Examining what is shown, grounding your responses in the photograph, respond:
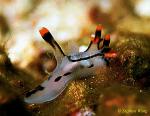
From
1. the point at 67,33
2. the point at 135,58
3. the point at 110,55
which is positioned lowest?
the point at 135,58

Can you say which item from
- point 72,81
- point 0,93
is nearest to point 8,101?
point 0,93

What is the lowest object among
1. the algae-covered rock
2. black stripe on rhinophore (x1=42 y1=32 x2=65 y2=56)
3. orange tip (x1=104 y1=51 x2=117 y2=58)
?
the algae-covered rock

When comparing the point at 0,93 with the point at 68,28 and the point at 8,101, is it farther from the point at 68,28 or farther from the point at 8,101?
the point at 68,28

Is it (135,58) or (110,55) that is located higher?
(110,55)

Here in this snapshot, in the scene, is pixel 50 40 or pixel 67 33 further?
pixel 67 33

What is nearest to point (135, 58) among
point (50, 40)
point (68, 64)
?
point (68, 64)

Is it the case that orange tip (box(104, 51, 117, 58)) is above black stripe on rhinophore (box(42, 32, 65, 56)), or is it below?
below

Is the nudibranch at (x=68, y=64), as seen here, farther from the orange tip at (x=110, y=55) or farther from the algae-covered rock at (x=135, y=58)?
the algae-covered rock at (x=135, y=58)

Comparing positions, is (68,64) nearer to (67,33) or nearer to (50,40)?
(50,40)

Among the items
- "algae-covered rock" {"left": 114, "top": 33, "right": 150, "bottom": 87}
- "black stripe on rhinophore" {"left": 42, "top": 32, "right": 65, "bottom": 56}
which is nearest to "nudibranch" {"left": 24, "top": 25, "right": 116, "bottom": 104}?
"black stripe on rhinophore" {"left": 42, "top": 32, "right": 65, "bottom": 56}

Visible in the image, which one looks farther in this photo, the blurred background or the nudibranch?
the blurred background

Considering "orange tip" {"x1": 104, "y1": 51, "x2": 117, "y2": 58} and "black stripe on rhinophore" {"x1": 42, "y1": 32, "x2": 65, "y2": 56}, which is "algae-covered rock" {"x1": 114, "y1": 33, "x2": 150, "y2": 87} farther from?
"black stripe on rhinophore" {"x1": 42, "y1": 32, "x2": 65, "y2": 56}
